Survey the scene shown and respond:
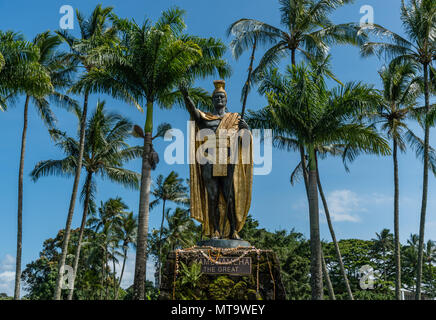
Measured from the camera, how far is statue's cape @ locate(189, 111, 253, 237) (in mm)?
7848

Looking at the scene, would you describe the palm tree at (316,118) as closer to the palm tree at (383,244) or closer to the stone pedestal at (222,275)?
the stone pedestal at (222,275)

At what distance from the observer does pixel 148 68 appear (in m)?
13.7

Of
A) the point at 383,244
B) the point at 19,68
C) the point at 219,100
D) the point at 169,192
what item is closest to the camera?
the point at 219,100

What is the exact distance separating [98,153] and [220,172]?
46.7 feet

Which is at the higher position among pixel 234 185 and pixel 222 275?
pixel 234 185

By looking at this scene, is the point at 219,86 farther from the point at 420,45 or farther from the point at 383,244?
the point at 383,244

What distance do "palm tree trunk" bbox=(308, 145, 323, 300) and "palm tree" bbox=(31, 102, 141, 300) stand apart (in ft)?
32.5

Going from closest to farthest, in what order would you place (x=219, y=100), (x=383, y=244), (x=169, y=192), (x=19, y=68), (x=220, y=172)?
1. (x=220, y=172)
2. (x=219, y=100)
3. (x=19, y=68)
4. (x=169, y=192)
5. (x=383, y=244)

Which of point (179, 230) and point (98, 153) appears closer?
point (98, 153)

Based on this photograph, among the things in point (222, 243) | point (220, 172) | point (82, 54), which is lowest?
point (222, 243)

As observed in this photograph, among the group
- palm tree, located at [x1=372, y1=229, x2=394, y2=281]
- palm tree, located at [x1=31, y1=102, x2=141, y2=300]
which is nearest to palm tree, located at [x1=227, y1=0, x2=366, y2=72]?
palm tree, located at [x1=31, y1=102, x2=141, y2=300]

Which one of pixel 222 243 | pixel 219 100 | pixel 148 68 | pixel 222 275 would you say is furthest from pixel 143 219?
pixel 222 275

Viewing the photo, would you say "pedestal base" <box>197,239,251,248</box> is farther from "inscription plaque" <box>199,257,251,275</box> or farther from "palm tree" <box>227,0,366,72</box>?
"palm tree" <box>227,0,366,72</box>
